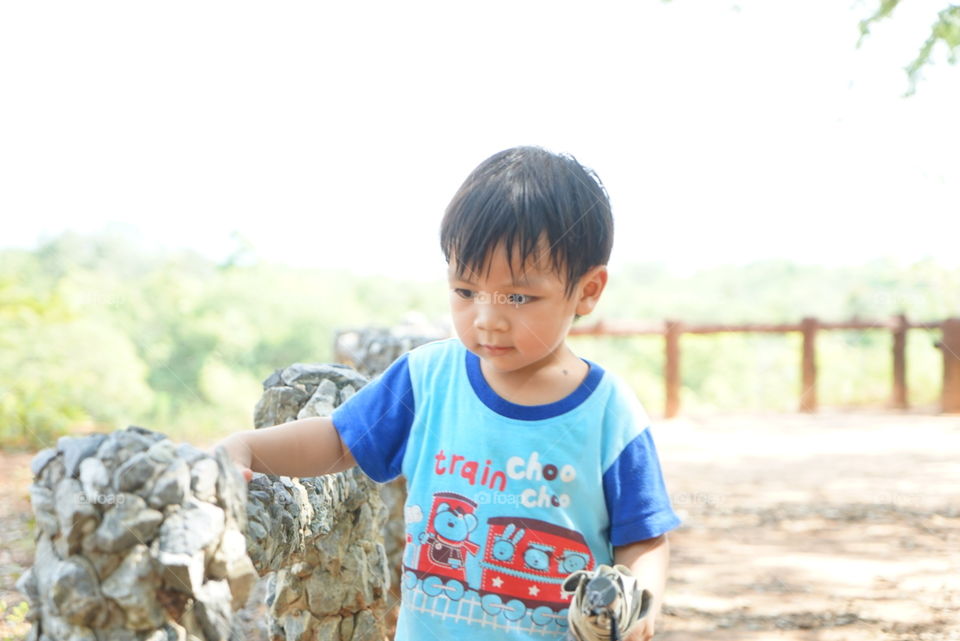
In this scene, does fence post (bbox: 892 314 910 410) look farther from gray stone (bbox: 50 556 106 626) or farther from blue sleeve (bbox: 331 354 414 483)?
gray stone (bbox: 50 556 106 626)

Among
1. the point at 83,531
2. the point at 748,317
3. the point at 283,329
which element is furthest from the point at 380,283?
the point at 83,531

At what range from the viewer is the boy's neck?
1.71 metres

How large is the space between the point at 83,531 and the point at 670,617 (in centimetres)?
307

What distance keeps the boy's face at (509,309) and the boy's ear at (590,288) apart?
5cm

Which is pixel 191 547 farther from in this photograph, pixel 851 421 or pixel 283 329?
pixel 851 421

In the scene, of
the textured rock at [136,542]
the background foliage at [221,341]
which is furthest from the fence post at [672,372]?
the textured rock at [136,542]

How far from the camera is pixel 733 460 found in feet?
24.7

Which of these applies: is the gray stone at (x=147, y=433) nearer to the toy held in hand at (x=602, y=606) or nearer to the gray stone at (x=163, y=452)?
the gray stone at (x=163, y=452)

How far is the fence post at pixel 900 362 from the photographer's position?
10.5 m

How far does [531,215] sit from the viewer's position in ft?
5.19

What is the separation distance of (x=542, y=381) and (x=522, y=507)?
23cm

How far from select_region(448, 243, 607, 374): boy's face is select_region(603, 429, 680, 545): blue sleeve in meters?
0.23
